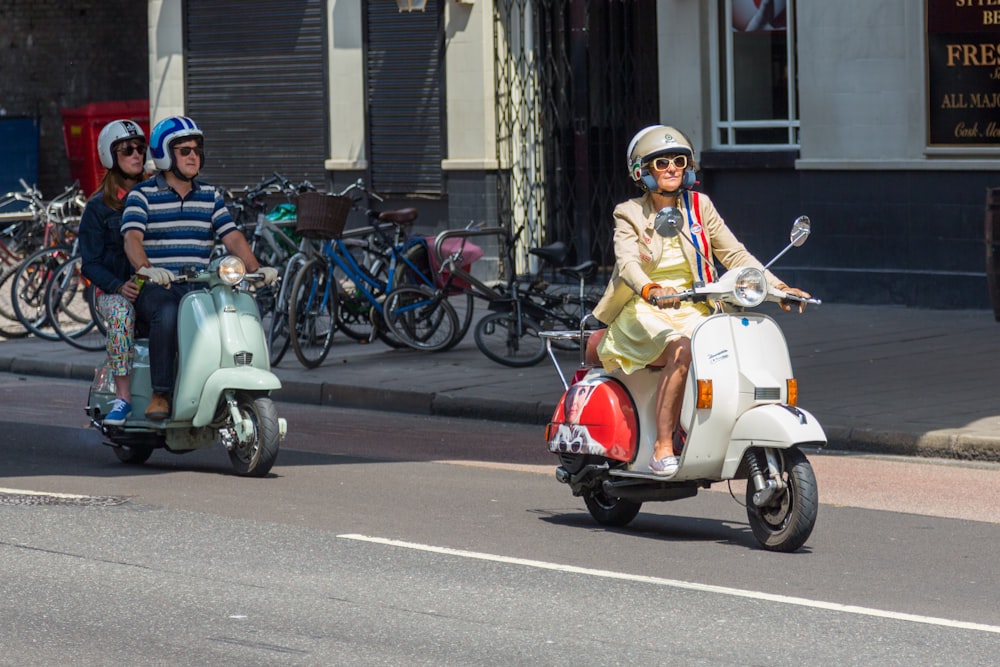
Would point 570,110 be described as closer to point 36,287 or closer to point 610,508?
point 36,287

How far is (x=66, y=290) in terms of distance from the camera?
53.7 ft

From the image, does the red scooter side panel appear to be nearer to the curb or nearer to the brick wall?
the curb

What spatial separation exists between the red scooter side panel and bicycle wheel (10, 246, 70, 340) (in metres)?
9.61

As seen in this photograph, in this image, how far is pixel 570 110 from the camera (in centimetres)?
1903

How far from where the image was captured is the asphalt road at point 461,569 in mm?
5980

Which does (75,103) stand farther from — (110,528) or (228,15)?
(110,528)

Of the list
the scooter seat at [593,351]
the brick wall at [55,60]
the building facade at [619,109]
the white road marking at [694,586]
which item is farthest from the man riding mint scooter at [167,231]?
the brick wall at [55,60]

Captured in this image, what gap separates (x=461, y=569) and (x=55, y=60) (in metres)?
22.3

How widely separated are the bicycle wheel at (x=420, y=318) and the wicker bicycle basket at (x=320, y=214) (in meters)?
0.75

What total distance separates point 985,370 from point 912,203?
405 cm

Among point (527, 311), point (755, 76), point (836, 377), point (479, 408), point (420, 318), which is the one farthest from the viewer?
point (755, 76)

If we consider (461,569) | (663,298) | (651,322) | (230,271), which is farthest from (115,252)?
(663,298)

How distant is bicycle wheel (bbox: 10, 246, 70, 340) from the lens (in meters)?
16.7

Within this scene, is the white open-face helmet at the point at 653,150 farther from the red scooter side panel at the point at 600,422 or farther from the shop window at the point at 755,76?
the shop window at the point at 755,76
